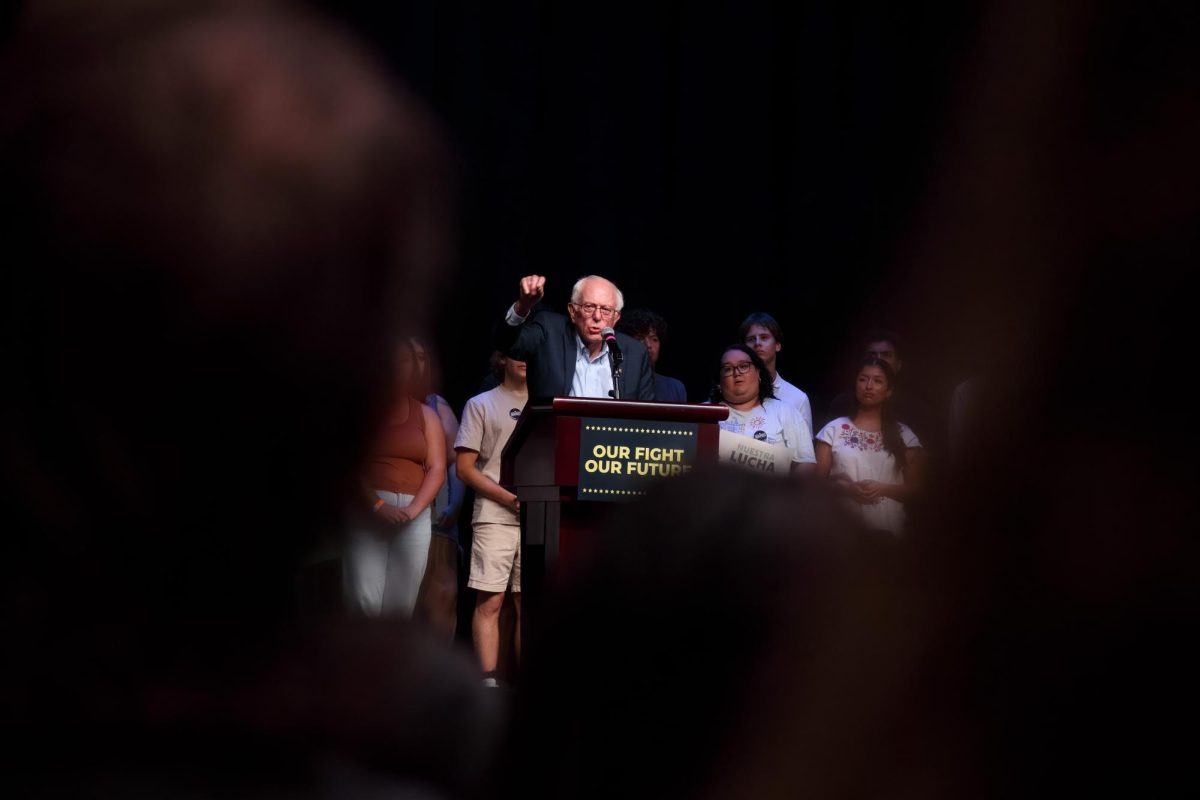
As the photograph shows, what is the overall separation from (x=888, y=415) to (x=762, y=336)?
2.52ft

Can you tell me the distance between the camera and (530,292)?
4.10 metres

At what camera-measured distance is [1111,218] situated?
0.85ft

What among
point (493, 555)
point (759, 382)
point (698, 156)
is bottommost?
point (493, 555)

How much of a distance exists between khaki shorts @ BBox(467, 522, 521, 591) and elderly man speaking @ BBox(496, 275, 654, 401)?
0.60 m

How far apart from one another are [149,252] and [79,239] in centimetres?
2

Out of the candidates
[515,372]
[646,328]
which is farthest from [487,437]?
[646,328]

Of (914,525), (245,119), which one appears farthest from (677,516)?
(245,119)

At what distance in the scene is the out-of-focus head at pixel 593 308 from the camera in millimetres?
4531

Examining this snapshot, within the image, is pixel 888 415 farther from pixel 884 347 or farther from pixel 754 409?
pixel 754 409

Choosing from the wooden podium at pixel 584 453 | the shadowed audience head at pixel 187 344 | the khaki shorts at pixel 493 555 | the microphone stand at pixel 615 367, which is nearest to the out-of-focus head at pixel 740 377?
the microphone stand at pixel 615 367

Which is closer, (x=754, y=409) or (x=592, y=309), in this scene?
(x=592, y=309)

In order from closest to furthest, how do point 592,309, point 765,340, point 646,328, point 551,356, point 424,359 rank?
point 424,359 < point 551,356 < point 592,309 < point 765,340 < point 646,328

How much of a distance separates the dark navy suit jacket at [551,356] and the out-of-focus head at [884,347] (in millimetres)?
1120

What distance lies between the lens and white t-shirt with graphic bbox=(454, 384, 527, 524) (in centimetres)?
462
